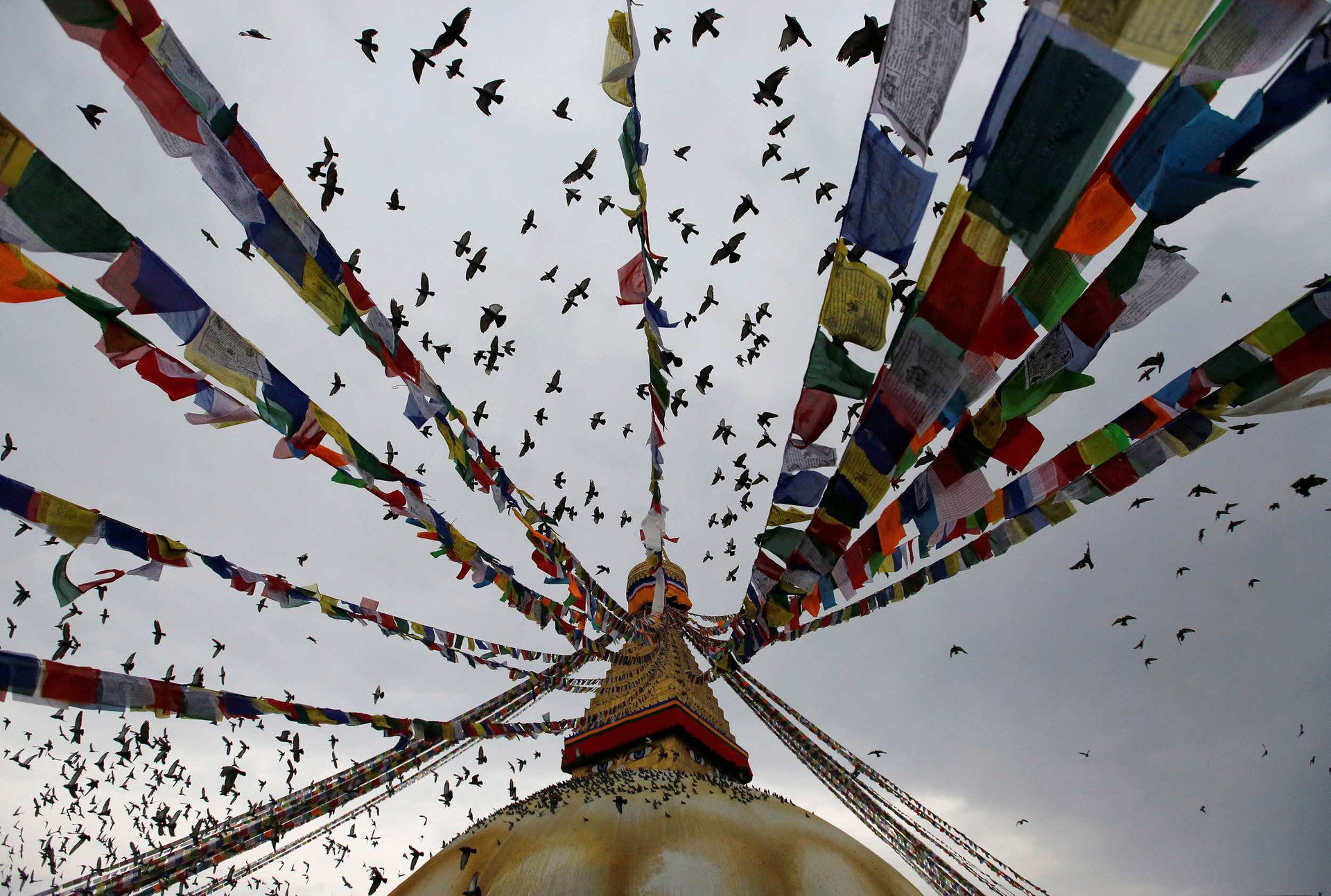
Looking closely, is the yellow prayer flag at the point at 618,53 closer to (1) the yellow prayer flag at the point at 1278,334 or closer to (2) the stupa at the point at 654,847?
(1) the yellow prayer flag at the point at 1278,334

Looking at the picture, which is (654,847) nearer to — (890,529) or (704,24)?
(890,529)

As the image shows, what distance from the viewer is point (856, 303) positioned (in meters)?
3.06

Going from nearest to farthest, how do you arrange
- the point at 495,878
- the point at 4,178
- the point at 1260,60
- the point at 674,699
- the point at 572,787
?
the point at 1260,60 → the point at 4,178 → the point at 495,878 → the point at 572,787 → the point at 674,699

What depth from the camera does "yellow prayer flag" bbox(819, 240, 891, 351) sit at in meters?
3.01

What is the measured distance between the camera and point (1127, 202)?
2.42 meters

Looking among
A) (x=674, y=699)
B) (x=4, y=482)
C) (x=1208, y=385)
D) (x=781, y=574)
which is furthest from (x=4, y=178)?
(x=674, y=699)

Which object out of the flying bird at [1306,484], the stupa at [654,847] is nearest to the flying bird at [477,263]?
the stupa at [654,847]

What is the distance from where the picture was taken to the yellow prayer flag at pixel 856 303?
9.86ft

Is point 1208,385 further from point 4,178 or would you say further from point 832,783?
point 832,783

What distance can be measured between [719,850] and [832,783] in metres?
4.18

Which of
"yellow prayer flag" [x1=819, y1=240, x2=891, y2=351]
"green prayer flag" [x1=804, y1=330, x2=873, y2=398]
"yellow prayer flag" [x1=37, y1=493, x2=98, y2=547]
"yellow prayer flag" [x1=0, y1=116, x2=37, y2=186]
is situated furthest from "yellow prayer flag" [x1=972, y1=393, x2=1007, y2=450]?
"yellow prayer flag" [x1=37, y1=493, x2=98, y2=547]

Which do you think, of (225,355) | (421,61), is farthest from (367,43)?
(225,355)

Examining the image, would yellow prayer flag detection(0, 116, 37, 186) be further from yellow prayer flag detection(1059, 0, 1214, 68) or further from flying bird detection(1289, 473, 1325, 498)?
flying bird detection(1289, 473, 1325, 498)

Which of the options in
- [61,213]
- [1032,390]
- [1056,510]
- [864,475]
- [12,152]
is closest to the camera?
[12,152]
